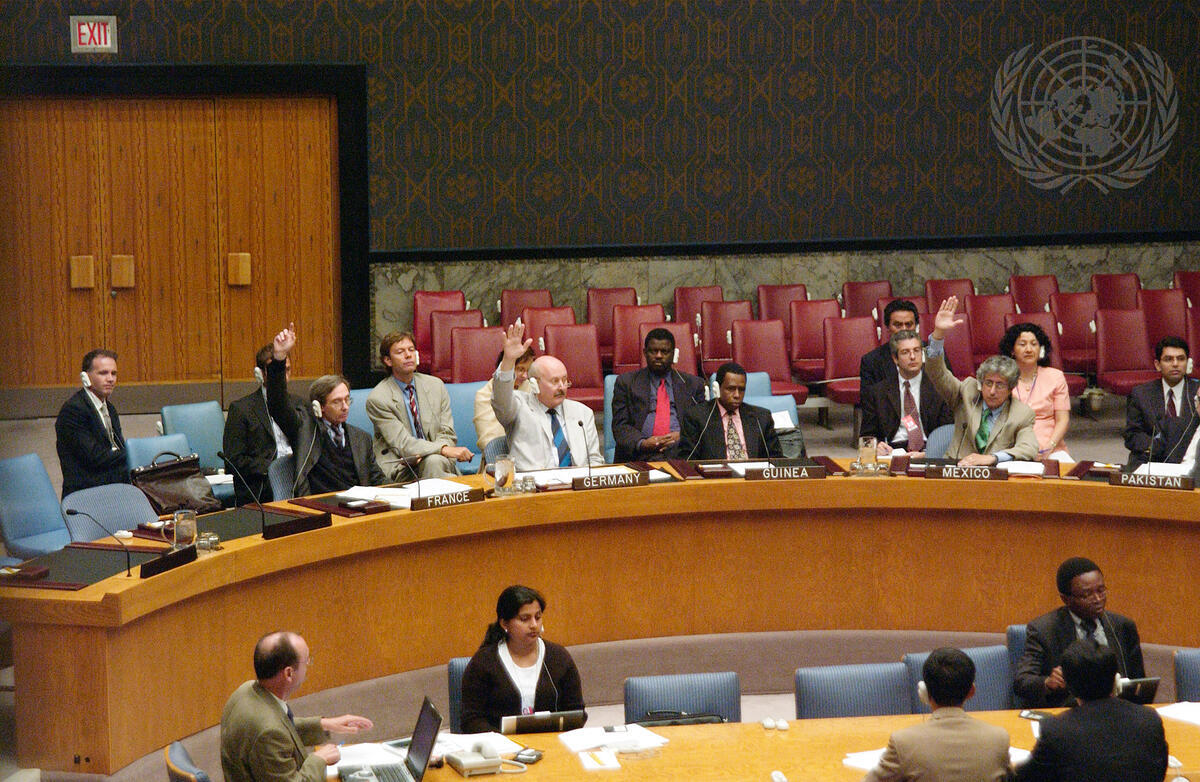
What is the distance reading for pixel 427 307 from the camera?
1011 centimetres

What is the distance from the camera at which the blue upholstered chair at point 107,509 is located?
5.03m

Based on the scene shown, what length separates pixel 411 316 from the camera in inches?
415

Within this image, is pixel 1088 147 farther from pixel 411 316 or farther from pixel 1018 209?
pixel 411 316

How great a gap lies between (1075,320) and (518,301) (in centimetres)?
418

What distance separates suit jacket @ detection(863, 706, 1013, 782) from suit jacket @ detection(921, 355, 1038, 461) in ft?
9.96

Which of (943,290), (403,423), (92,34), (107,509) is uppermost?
(92,34)

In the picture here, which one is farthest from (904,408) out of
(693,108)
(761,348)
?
(693,108)

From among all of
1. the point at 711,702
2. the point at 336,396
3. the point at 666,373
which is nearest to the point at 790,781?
the point at 711,702

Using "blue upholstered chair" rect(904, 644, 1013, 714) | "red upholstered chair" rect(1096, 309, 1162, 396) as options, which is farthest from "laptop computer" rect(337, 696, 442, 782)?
"red upholstered chair" rect(1096, 309, 1162, 396)

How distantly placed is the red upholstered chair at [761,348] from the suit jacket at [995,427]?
283 centimetres

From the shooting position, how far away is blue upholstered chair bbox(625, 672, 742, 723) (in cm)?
372

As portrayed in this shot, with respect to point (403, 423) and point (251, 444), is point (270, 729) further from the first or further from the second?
point (403, 423)

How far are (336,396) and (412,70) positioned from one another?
542cm

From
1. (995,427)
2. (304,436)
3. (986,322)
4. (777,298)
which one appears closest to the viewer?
(304,436)
